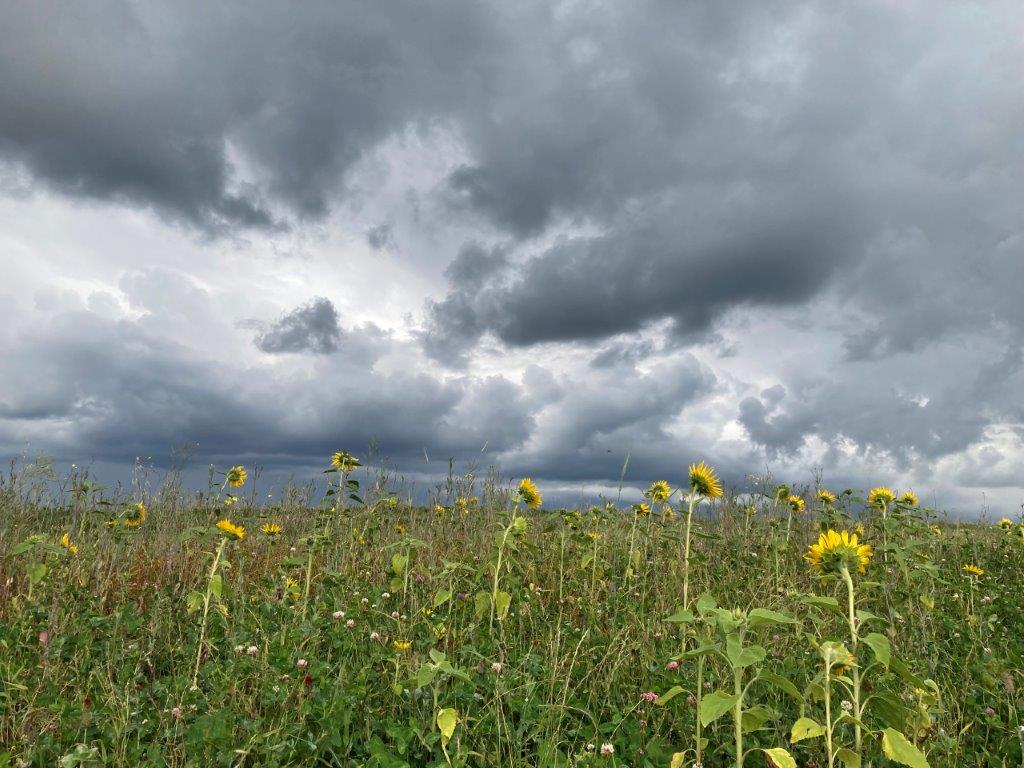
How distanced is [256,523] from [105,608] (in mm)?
3974

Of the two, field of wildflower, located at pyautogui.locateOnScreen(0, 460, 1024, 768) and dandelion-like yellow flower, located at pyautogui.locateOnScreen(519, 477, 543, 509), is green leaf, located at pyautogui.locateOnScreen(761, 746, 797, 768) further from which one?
dandelion-like yellow flower, located at pyautogui.locateOnScreen(519, 477, 543, 509)

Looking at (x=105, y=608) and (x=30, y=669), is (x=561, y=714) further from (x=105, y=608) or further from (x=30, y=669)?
(x=105, y=608)

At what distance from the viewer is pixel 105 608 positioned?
518 cm

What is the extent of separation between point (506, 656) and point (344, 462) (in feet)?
9.47

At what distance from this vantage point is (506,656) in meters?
3.68

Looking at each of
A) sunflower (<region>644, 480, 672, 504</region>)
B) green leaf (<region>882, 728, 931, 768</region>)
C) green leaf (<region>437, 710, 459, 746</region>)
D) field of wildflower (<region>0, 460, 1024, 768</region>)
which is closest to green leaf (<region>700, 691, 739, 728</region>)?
field of wildflower (<region>0, 460, 1024, 768</region>)

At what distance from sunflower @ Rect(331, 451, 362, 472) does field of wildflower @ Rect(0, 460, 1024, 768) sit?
20 millimetres

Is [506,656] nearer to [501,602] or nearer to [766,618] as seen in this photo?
[501,602]

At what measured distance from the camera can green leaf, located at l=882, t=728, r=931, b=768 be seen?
197 centimetres

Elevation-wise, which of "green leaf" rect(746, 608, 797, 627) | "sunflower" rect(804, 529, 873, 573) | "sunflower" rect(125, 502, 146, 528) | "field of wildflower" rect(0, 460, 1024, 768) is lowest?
"field of wildflower" rect(0, 460, 1024, 768)

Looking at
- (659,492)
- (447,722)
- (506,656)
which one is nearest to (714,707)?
(447,722)

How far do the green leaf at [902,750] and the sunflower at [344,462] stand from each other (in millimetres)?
4743

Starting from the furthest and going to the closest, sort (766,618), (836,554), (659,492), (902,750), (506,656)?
1. (659,492)
2. (506,656)
3. (836,554)
4. (766,618)
5. (902,750)

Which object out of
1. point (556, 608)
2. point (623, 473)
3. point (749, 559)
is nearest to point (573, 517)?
point (623, 473)
